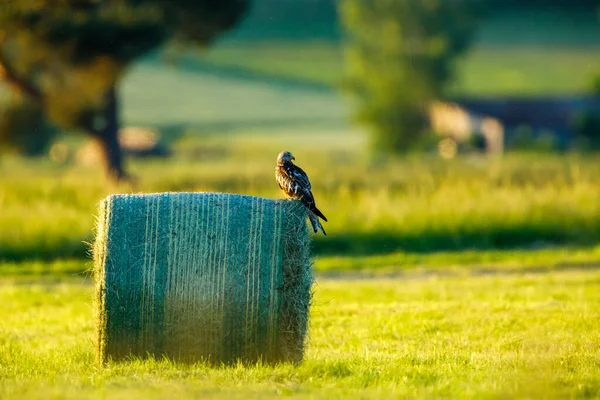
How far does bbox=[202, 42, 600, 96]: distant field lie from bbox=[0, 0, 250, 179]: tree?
54.2 metres

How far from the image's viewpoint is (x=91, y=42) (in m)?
27.4

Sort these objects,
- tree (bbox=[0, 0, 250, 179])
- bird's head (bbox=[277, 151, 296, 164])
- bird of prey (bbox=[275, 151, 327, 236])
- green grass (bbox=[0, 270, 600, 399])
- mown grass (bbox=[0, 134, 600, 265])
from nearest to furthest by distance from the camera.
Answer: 1. green grass (bbox=[0, 270, 600, 399])
2. bird of prey (bbox=[275, 151, 327, 236])
3. bird's head (bbox=[277, 151, 296, 164])
4. mown grass (bbox=[0, 134, 600, 265])
5. tree (bbox=[0, 0, 250, 179])

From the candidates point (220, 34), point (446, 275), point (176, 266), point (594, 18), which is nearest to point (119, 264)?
point (176, 266)

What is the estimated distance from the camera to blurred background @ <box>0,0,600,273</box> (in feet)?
66.3

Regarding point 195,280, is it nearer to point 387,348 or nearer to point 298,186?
point 298,186

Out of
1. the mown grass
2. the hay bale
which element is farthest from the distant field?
the hay bale

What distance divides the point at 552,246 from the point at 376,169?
16903mm

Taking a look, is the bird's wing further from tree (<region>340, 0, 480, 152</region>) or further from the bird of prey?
tree (<region>340, 0, 480, 152</region>)

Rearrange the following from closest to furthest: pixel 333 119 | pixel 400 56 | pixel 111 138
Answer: pixel 111 138
pixel 400 56
pixel 333 119

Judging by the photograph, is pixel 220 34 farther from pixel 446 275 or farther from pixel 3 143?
pixel 446 275

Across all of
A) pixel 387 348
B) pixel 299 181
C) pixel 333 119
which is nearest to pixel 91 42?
pixel 387 348

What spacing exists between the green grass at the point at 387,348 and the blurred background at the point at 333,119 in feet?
11.2

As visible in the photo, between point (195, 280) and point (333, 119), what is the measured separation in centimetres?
6897

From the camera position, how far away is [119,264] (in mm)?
9312
